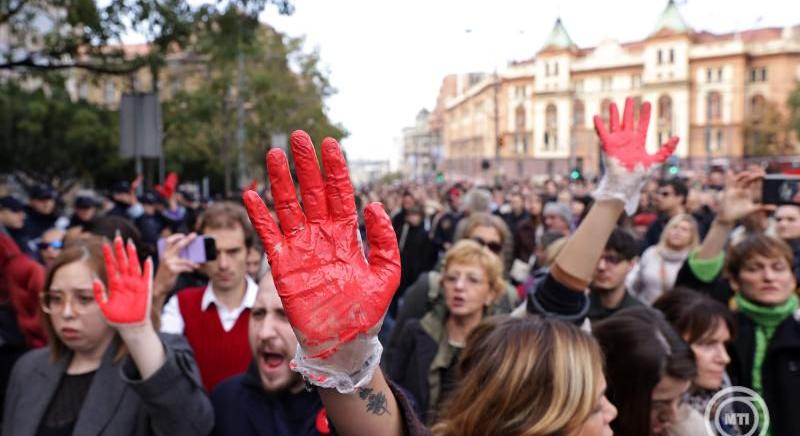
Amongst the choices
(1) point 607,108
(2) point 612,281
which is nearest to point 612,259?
(2) point 612,281

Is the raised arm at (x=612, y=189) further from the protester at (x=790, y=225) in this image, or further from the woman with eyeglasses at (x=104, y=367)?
the protester at (x=790, y=225)

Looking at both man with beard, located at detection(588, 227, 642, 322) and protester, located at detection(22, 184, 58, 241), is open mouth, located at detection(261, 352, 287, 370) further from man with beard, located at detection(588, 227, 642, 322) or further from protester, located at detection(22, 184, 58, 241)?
protester, located at detection(22, 184, 58, 241)

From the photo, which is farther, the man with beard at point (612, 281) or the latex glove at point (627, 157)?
the man with beard at point (612, 281)

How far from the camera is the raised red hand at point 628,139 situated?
2.90 metres

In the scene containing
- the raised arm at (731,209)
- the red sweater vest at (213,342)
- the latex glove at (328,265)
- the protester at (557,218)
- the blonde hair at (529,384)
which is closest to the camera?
the latex glove at (328,265)

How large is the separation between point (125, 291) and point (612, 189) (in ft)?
5.80

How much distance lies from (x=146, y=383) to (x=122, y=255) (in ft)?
1.60

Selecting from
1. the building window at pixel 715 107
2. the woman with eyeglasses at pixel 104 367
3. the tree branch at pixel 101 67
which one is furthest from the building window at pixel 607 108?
the building window at pixel 715 107

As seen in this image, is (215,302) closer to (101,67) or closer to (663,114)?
(101,67)

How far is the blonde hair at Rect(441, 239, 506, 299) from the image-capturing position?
3.93 meters

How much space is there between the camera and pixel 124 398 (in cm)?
258

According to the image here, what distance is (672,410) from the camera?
2674 millimetres

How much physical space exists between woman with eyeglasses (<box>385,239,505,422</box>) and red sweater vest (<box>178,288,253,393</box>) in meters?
0.74

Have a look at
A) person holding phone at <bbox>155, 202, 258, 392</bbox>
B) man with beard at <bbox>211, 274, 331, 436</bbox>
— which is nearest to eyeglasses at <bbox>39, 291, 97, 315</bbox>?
person holding phone at <bbox>155, 202, 258, 392</bbox>
